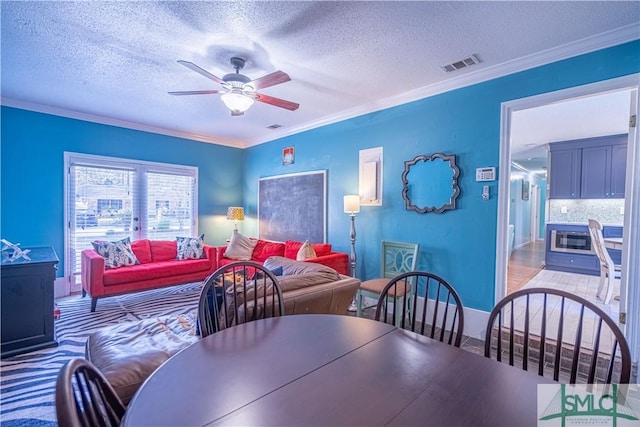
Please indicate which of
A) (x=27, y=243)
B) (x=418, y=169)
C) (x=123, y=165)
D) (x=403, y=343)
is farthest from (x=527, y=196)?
(x=27, y=243)

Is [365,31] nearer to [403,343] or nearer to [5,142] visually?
[403,343]

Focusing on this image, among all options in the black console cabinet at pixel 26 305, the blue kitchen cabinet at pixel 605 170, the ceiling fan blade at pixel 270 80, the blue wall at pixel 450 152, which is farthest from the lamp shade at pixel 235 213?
the blue kitchen cabinet at pixel 605 170

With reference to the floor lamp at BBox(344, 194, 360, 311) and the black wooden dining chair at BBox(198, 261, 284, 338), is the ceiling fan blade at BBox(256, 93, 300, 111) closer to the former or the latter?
the floor lamp at BBox(344, 194, 360, 311)

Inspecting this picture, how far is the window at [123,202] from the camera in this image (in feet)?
14.2

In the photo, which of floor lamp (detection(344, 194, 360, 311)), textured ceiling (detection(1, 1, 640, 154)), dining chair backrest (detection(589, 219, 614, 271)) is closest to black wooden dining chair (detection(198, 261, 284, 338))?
textured ceiling (detection(1, 1, 640, 154))

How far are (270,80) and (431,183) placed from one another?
2.06 metres

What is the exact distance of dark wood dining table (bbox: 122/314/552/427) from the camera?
2.70 feet

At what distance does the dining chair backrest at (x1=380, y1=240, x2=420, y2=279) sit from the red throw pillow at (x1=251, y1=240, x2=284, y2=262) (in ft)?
5.97

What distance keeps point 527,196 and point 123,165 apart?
35.1 feet

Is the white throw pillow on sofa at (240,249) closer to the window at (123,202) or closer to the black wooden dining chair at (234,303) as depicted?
the window at (123,202)

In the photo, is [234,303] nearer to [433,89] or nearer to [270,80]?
[270,80]

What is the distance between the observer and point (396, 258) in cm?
354

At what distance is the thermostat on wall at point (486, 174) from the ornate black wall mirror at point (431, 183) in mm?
203

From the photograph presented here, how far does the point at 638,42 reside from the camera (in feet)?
7.27
